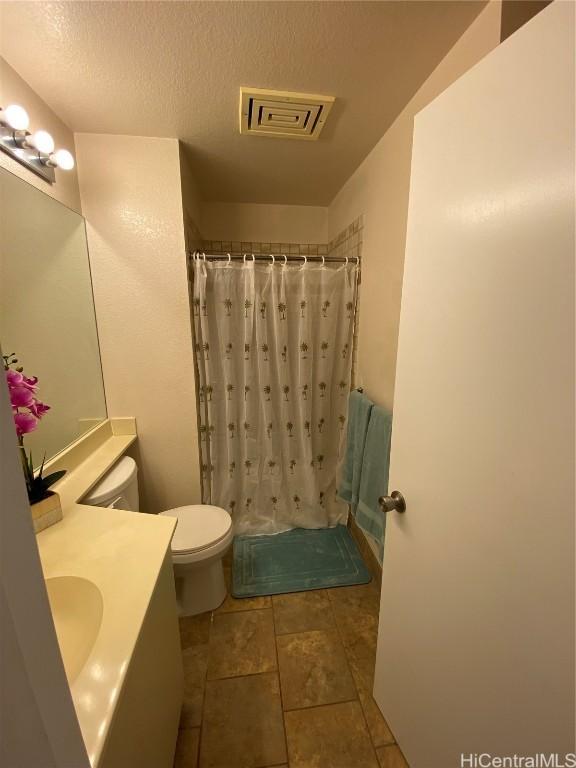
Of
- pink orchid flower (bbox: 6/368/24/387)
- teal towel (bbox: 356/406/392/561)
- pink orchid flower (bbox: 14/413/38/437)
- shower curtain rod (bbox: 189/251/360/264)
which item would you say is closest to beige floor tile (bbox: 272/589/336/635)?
A: teal towel (bbox: 356/406/392/561)

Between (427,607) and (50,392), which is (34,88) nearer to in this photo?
(50,392)

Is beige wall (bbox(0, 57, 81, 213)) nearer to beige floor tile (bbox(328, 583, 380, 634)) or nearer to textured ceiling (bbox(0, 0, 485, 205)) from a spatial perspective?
textured ceiling (bbox(0, 0, 485, 205))

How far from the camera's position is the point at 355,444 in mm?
1720

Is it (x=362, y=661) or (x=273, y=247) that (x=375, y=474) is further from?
(x=273, y=247)

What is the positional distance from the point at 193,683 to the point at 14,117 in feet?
7.09

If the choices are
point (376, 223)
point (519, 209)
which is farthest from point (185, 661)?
point (376, 223)

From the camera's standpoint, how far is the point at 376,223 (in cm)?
156

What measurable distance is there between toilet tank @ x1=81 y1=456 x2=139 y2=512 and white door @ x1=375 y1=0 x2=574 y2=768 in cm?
118

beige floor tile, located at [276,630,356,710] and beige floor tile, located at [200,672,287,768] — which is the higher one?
beige floor tile, located at [276,630,356,710]

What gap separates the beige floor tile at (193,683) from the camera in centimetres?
113

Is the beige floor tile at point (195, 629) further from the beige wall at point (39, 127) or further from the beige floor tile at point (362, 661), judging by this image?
the beige wall at point (39, 127)

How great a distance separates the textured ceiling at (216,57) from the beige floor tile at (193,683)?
7.57 feet

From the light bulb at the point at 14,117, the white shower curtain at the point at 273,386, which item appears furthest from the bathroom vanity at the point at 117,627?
the light bulb at the point at 14,117

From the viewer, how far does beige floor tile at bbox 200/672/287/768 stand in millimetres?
1028
